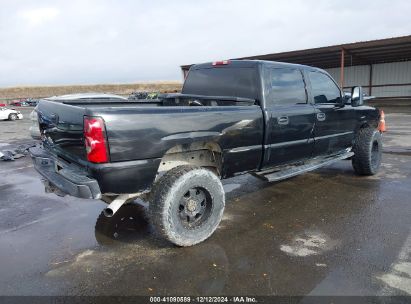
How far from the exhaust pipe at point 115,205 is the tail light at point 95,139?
0.45 metres

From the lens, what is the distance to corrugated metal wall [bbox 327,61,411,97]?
27891mm

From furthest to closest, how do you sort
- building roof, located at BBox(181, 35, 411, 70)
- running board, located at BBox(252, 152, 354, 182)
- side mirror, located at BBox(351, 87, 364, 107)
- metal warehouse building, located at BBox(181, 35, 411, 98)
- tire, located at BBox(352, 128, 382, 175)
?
metal warehouse building, located at BBox(181, 35, 411, 98)
building roof, located at BBox(181, 35, 411, 70)
tire, located at BBox(352, 128, 382, 175)
side mirror, located at BBox(351, 87, 364, 107)
running board, located at BBox(252, 152, 354, 182)

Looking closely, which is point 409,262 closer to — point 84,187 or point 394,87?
point 84,187

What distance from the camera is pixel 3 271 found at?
3258 millimetres

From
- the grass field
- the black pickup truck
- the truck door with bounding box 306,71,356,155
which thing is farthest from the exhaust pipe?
the grass field

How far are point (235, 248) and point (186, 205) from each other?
665mm

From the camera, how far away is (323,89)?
5461 mm

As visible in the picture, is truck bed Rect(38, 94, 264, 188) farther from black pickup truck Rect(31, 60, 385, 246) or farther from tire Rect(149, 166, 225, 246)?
tire Rect(149, 166, 225, 246)

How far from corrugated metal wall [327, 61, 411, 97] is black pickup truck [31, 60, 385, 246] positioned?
26.2 metres

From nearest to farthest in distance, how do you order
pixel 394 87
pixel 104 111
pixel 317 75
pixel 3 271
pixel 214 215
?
pixel 104 111 → pixel 3 271 → pixel 214 215 → pixel 317 75 → pixel 394 87

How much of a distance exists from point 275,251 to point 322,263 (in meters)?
0.46

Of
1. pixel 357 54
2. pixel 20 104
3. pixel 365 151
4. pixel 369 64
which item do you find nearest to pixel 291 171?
pixel 365 151

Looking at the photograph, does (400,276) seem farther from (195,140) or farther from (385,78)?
(385,78)

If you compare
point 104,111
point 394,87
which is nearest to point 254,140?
point 104,111
